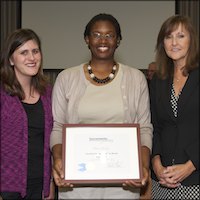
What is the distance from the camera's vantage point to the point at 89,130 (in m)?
2.05

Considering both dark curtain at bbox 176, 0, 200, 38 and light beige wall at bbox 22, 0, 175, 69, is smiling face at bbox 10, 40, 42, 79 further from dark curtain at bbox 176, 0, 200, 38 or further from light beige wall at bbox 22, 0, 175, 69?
dark curtain at bbox 176, 0, 200, 38

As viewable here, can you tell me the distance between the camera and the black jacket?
199 centimetres

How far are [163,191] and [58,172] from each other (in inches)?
23.1

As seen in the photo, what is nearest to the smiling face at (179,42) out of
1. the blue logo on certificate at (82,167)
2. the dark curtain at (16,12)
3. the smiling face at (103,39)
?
the smiling face at (103,39)

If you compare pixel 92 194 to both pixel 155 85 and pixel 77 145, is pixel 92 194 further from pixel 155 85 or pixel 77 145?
pixel 155 85

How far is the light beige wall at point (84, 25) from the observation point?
18.2ft

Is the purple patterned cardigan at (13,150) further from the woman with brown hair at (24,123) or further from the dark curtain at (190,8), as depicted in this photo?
the dark curtain at (190,8)

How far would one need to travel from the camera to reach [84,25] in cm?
557

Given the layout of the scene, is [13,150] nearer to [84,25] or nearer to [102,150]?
[102,150]

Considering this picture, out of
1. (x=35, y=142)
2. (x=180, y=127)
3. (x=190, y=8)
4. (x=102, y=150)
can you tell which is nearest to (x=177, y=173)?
(x=180, y=127)

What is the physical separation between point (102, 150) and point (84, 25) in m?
3.76

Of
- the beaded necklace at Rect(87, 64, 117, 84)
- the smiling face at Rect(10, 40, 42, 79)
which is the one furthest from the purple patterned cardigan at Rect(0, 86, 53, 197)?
the beaded necklace at Rect(87, 64, 117, 84)

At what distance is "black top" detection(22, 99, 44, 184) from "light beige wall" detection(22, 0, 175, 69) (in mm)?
3442

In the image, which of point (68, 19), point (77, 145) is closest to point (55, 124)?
point (77, 145)
